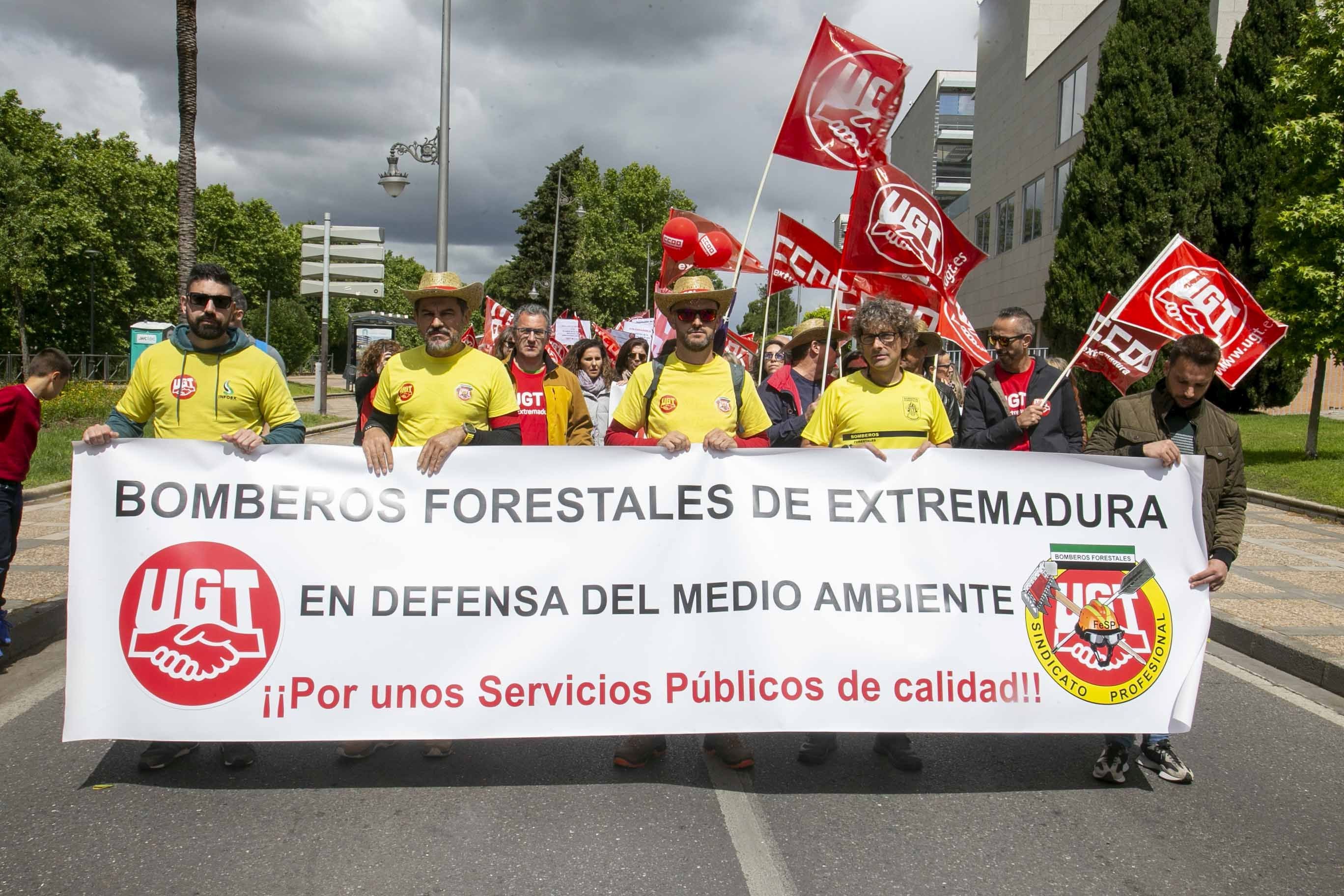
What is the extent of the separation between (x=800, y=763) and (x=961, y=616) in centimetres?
92

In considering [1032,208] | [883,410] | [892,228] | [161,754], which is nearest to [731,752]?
[883,410]

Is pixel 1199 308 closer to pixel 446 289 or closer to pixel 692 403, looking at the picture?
pixel 692 403

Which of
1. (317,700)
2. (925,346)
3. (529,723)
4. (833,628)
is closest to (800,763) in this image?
(833,628)

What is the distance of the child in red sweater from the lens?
5.12 meters

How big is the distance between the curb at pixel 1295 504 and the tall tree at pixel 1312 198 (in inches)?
111

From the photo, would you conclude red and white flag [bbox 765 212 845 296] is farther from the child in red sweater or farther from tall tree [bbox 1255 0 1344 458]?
tall tree [bbox 1255 0 1344 458]

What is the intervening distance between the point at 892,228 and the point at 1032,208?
32.4m

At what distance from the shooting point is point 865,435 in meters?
4.34

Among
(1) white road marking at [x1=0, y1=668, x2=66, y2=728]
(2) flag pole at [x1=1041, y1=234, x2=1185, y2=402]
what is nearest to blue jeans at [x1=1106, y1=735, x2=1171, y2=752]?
(2) flag pole at [x1=1041, y1=234, x2=1185, y2=402]

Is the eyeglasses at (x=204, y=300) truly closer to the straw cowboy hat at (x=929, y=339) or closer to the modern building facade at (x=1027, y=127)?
the straw cowboy hat at (x=929, y=339)

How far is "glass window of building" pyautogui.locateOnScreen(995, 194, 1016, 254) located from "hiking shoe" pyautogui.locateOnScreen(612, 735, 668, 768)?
125ft

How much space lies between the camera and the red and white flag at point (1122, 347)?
5.80 m

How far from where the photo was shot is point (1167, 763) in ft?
13.9

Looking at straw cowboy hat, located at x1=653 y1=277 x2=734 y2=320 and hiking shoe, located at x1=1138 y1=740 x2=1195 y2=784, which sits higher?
straw cowboy hat, located at x1=653 y1=277 x2=734 y2=320
